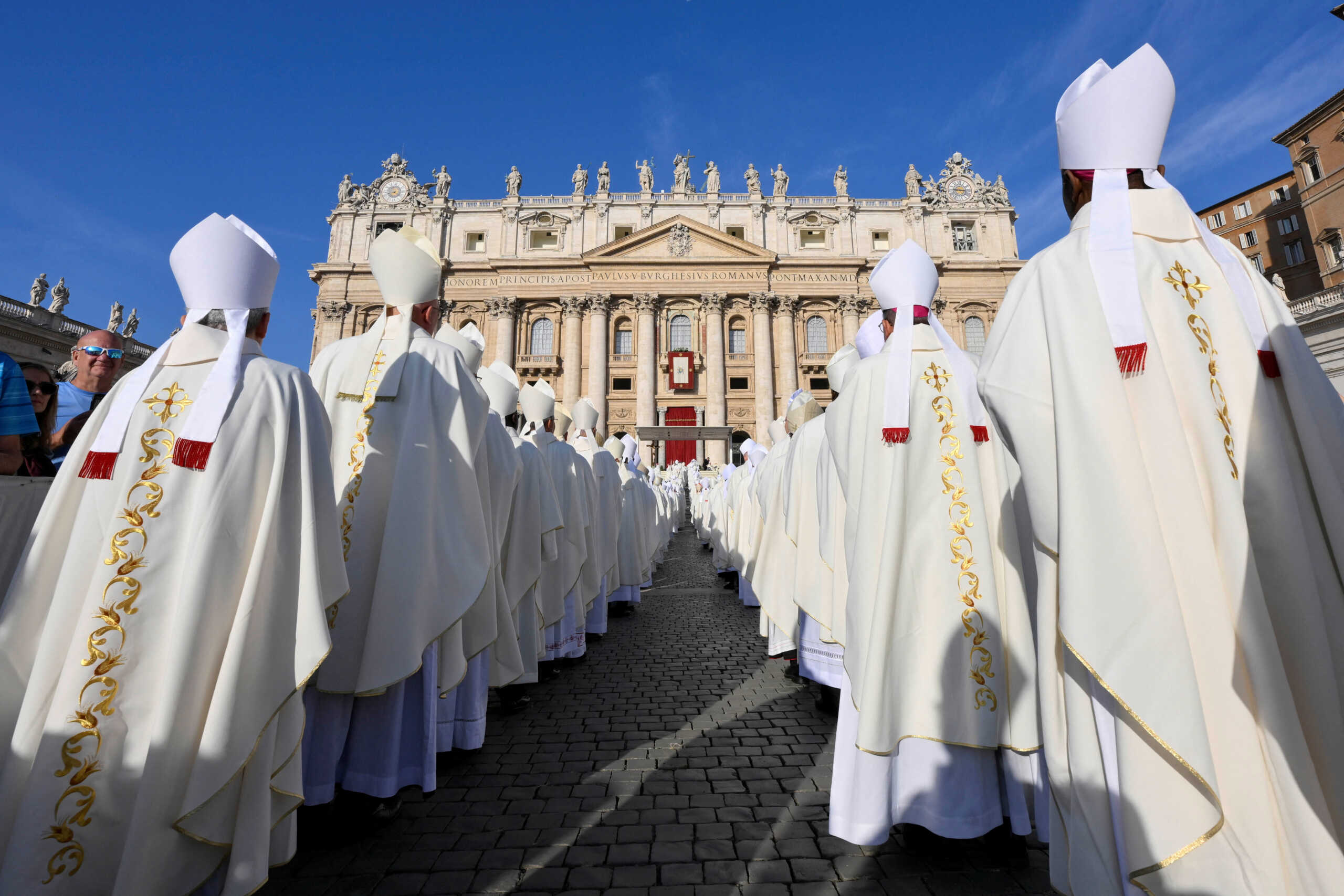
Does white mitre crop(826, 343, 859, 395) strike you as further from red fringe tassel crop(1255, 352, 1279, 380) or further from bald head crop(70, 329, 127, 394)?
bald head crop(70, 329, 127, 394)

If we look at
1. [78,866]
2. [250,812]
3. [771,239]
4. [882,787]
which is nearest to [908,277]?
[882,787]

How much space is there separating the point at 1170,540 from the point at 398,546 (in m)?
2.70

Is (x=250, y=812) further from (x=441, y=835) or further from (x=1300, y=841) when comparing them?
(x=1300, y=841)

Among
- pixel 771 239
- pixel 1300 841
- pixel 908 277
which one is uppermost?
pixel 771 239

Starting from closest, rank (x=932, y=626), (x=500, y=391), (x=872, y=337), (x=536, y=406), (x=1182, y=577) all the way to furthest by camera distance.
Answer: (x=1182, y=577) < (x=932, y=626) < (x=872, y=337) < (x=500, y=391) < (x=536, y=406)

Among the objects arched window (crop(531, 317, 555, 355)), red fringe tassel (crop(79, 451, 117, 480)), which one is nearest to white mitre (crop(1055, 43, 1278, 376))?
red fringe tassel (crop(79, 451, 117, 480))

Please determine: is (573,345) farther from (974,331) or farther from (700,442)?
(974,331)

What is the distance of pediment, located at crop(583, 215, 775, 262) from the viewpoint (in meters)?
36.8

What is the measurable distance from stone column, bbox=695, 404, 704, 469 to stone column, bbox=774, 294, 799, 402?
4711mm

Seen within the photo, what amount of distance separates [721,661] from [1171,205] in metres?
4.78

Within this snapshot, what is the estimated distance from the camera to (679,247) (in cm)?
3722

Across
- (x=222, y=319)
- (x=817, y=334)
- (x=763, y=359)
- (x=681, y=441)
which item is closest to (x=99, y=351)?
(x=222, y=319)

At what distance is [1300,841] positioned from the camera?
1253 mm

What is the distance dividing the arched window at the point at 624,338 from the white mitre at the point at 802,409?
103 ft
